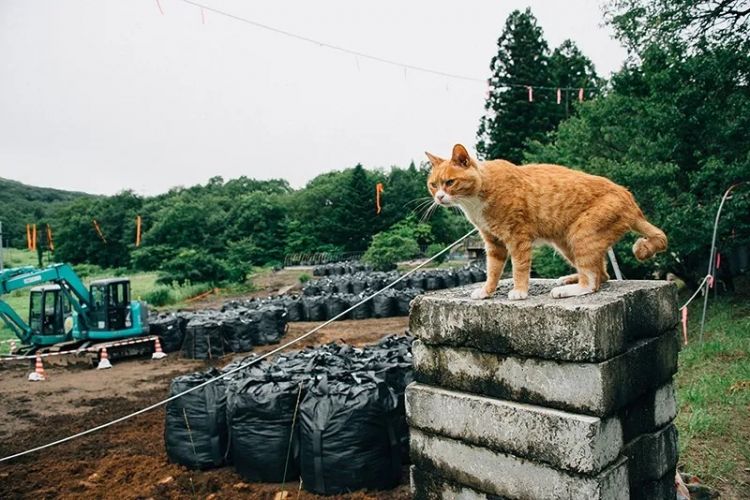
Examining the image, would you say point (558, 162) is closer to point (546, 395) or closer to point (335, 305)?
point (335, 305)

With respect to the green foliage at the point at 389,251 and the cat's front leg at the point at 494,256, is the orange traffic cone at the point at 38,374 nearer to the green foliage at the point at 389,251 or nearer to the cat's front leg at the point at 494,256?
the cat's front leg at the point at 494,256

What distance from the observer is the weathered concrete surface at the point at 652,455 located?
2406 mm

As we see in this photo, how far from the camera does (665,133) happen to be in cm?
982

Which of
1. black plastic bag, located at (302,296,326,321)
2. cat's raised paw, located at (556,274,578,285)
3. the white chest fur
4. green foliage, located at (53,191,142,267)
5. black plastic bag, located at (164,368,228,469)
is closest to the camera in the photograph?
the white chest fur

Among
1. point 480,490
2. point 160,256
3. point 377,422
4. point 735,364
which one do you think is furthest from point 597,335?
point 160,256

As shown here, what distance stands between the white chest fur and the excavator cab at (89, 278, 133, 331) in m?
11.5

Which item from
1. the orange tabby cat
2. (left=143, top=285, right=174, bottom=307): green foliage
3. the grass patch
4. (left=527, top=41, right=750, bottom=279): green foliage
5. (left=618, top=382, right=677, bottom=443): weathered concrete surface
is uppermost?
(left=527, top=41, right=750, bottom=279): green foliage

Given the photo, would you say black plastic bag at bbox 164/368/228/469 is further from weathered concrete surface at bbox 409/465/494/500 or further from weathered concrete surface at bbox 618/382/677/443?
weathered concrete surface at bbox 618/382/677/443

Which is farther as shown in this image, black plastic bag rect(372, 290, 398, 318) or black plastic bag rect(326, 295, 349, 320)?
black plastic bag rect(326, 295, 349, 320)

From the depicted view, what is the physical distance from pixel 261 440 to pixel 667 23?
33.6ft

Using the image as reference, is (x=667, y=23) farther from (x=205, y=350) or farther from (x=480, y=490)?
(x=205, y=350)

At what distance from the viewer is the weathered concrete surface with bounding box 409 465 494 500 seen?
8.05 ft

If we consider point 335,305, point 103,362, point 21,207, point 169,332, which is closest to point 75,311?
point 103,362

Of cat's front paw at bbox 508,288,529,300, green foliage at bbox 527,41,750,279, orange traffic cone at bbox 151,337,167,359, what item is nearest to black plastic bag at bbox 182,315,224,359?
orange traffic cone at bbox 151,337,167,359
